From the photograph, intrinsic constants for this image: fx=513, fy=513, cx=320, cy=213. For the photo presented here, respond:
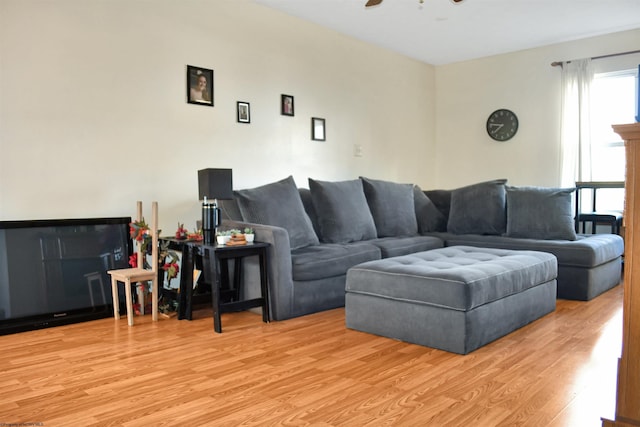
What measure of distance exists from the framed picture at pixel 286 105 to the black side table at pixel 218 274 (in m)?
1.80

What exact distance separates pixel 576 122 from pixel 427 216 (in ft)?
7.21

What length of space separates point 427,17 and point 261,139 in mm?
2060

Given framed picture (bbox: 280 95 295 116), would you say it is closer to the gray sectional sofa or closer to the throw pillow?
the gray sectional sofa

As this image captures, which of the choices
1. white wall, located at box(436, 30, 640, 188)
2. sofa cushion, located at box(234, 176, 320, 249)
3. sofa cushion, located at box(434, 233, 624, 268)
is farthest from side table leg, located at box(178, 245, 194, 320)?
white wall, located at box(436, 30, 640, 188)

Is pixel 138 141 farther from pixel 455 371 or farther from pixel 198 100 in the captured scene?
pixel 455 371

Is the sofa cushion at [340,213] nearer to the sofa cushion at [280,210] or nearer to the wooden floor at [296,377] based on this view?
the sofa cushion at [280,210]

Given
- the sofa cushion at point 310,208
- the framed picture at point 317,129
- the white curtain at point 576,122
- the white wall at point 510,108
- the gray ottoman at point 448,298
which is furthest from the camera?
the white wall at point 510,108

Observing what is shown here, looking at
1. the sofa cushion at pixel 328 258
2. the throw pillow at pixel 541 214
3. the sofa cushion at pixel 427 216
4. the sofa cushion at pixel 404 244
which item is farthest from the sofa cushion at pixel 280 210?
the throw pillow at pixel 541 214

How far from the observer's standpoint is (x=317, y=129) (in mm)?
5332

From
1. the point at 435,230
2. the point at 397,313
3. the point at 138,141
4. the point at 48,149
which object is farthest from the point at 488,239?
the point at 48,149

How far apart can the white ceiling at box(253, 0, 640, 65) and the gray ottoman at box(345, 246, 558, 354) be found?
261cm

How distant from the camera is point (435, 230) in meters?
5.37

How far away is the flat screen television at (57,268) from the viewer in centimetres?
326

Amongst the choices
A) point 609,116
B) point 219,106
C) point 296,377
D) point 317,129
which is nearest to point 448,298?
point 296,377
